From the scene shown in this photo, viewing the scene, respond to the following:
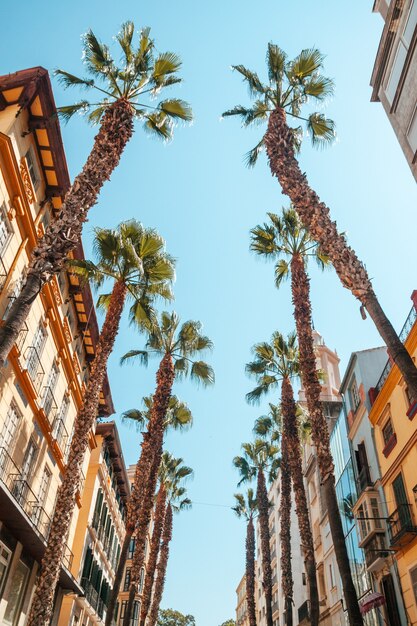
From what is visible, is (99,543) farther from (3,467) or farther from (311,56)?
(311,56)

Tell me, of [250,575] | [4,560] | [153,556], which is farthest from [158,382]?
[250,575]

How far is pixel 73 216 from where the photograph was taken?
42.9 feet

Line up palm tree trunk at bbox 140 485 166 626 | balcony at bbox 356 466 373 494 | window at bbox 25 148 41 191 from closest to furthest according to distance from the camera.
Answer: window at bbox 25 148 41 191 → balcony at bbox 356 466 373 494 → palm tree trunk at bbox 140 485 166 626

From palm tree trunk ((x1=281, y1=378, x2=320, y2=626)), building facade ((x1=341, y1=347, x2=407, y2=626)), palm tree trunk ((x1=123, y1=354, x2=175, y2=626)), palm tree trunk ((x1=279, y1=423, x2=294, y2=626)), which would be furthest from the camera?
palm tree trunk ((x1=279, y1=423, x2=294, y2=626))

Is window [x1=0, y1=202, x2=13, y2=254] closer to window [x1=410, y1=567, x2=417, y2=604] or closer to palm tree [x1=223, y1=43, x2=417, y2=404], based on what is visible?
palm tree [x1=223, y1=43, x2=417, y2=404]

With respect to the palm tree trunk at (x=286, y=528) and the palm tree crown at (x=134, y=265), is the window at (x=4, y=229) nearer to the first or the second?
the palm tree crown at (x=134, y=265)

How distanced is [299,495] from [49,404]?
1149cm

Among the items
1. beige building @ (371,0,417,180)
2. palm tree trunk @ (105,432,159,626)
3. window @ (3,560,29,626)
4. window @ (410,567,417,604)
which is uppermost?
beige building @ (371,0,417,180)

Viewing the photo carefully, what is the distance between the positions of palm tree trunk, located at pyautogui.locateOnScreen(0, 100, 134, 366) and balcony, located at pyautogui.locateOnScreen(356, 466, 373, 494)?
19.3 metres

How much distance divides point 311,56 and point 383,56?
4285 mm

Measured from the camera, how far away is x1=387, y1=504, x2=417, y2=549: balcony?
63.1 feet

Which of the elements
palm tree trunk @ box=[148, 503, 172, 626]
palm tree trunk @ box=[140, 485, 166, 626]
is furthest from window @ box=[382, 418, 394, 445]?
palm tree trunk @ box=[148, 503, 172, 626]

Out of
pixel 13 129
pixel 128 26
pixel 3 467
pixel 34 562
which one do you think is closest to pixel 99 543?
pixel 34 562

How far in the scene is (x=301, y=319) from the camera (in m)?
20.3
